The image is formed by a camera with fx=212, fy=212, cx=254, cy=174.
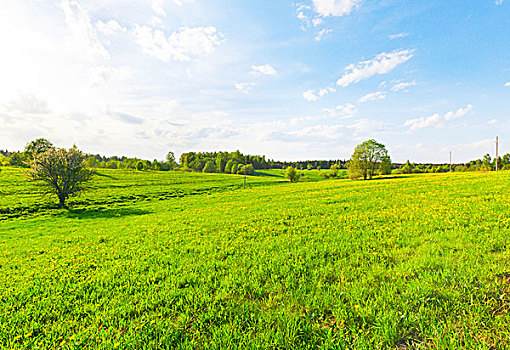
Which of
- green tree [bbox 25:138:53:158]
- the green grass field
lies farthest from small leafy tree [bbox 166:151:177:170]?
the green grass field

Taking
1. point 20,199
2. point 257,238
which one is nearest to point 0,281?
point 257,238

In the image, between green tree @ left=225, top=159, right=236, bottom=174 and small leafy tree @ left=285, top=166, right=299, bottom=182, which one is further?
green tree @ left=225, top=159, right=236, bottom=174

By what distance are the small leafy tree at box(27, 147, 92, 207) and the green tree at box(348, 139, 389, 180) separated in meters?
63.8

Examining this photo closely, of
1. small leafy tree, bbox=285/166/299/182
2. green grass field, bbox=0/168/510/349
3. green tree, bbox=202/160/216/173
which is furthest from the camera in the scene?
green tree, bbox=202/160/216/173

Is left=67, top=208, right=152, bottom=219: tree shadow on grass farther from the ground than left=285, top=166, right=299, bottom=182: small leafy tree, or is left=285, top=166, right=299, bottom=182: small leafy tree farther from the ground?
left=285, top=166, right=299, bottom=182: small leafy tree

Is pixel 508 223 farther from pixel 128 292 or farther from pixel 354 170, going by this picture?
pixel 354 170

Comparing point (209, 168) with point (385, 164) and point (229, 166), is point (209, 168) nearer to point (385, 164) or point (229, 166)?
point (229, 166)

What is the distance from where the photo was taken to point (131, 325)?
4.54 m

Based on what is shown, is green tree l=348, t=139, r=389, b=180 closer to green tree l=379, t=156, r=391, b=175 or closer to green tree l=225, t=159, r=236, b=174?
green tree l=379, t=156, r=391, b=175

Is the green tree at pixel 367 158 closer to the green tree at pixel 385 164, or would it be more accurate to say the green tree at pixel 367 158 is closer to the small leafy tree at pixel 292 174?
the green tree at pixel 385 164

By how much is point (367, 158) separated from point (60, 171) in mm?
69450

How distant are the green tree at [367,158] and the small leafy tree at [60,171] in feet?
209

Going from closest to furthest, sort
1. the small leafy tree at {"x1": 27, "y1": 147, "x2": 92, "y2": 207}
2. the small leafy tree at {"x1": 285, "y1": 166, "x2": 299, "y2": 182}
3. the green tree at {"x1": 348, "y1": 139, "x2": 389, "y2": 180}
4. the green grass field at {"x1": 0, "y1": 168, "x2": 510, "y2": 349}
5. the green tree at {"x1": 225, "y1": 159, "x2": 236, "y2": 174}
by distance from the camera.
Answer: the green grass field at {"x1": 0, "y1": 168, "x2": 510, "y2": 349}
the small leafy tree at {"x1": 27, "y1": 147, "x2": 92, "y2": 207}
the green tree at {"x1": 348, "y1": 139, "x2": 389, "y2": 180}
the small leafy tree at {"x1": 285, "y1": 166, "x2": 299, "y2": 182}
the green tree at {"x1": 225, "y1": 159, "x2": 236, "y2": 174}

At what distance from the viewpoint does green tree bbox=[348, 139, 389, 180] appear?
6250cm
